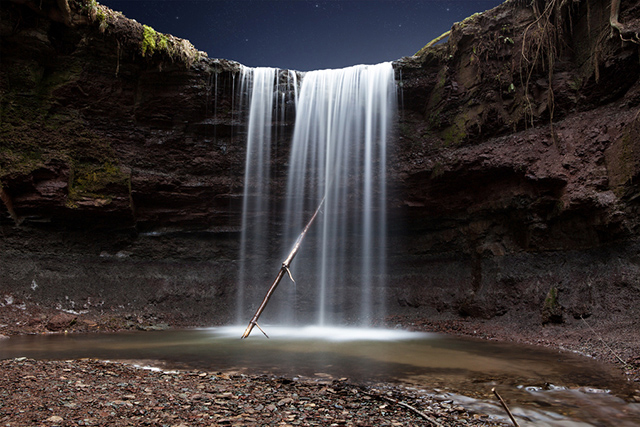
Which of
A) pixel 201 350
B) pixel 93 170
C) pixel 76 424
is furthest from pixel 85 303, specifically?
pixel 76 424

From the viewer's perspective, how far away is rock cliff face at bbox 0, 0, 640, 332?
1055 cm

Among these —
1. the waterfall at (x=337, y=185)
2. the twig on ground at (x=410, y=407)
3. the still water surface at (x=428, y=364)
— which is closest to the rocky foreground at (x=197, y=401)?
the twig on ground at (x=410, y=407)

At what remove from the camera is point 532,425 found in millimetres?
3551

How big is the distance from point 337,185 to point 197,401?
40.4 ft

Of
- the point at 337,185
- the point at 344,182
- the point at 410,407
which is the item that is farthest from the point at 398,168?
the point at 410,407

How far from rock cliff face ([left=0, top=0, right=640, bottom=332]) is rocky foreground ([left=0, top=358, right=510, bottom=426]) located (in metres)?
7.88

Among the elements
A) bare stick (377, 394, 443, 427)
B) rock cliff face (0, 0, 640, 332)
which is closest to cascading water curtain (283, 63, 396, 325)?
rock cliff face (0, 0, 640, 332)

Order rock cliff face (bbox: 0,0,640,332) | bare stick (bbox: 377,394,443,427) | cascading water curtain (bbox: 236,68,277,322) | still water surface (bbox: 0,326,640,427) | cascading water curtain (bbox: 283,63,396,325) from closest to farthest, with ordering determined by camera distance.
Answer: bare stick (bbox: 377,394,443,427), still water surface (bbox: 0,326,640,427), rock cliff face (bbox: 0,0,640,332), cascading water curtain (bbox: 283,63,396,325), cascading water curtain (bbox: 236,68,277,322)

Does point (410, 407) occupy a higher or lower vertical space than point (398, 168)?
lower

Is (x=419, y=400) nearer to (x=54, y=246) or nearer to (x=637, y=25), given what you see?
(x=637, y=25)

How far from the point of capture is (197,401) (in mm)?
3945

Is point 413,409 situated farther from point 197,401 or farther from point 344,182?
point 344,182

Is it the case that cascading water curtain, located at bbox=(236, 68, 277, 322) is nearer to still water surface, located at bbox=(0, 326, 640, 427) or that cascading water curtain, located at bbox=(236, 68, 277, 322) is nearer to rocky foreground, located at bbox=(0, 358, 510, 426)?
still water surface, located at bbox=(0, 326, 640, 427)

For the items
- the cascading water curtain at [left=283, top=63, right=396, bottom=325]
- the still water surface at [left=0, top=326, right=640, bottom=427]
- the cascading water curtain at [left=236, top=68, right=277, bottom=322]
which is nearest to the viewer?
the still water surface at [left=0, top=326, right=640, bottom=427]
